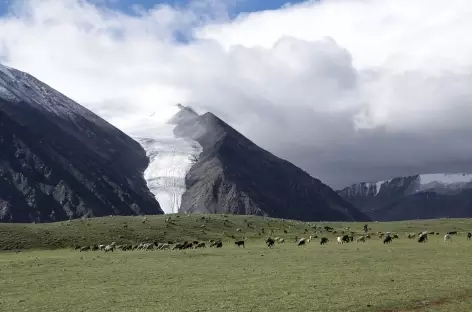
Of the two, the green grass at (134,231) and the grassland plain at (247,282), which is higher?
the green grass at (134,231)

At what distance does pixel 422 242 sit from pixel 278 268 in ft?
143

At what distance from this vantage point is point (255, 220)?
5576 inches

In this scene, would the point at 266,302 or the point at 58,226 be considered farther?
the point at 58,226

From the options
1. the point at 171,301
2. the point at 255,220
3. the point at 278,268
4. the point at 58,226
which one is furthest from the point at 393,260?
the point at 255,220

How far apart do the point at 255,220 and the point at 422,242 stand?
202 feet

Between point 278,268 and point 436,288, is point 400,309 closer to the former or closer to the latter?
point 436,288

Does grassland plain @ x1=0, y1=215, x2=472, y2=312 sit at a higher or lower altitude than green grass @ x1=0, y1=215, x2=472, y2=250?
lower

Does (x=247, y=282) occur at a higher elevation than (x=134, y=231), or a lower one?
lower

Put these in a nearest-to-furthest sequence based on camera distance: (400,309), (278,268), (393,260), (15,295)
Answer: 1. (400,309)
2. (15,295)
3. (278,268)
4. (393,260)

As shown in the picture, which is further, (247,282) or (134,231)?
(134,231)

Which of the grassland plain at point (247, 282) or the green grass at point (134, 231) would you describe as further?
the green grass at point (134, 231)

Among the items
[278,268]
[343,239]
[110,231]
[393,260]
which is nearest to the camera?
[278,268]

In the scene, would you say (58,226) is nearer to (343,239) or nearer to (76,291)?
(343,239)

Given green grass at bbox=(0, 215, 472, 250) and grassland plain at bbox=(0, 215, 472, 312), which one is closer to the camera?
grassland plain at bbox=(0, 215, 472, 312)
